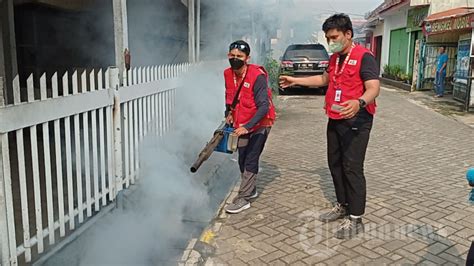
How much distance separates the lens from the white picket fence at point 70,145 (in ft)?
8.59

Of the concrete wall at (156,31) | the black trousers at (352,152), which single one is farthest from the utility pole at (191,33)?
the black trousers at (352,152)

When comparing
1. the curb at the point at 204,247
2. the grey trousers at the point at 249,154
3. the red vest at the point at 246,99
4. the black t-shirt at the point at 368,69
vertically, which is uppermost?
the black t-shirt at the point at 368,69

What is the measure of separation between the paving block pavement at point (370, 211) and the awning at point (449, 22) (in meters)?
5.63

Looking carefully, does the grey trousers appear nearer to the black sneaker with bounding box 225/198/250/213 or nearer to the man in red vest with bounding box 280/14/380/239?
the black sneaker with bounding box 225/198/250/213

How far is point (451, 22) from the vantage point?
13047mm

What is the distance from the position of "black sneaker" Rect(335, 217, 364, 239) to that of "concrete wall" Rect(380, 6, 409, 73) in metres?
17.4

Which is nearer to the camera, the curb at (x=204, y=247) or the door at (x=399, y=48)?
the curb at (x=204, y=247)

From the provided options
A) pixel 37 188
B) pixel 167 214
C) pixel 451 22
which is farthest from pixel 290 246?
pixel 451 22

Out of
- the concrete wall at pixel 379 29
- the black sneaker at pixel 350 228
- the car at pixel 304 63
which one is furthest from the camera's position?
the concrete wall at pixel 379 29

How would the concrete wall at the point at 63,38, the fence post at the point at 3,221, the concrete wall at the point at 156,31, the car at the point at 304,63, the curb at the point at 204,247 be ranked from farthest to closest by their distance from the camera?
the car at the point at 304,63 < the concrete wall at the point at 156,31 < the concrete wall at the point at 63,38 < the curb at the point at 204,247 < the fence post at the point at 3,221

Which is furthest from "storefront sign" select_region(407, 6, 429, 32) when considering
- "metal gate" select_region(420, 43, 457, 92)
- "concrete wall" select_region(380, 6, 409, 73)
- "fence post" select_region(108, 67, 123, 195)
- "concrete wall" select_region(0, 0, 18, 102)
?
"fence post" select_region(108, 67, 123, 195)

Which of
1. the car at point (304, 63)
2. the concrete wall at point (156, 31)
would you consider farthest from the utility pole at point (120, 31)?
the car at point (304, 63)

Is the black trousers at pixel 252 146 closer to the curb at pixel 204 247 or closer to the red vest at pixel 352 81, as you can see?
the curb at pixel 204 247

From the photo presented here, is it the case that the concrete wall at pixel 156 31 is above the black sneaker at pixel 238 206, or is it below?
above
